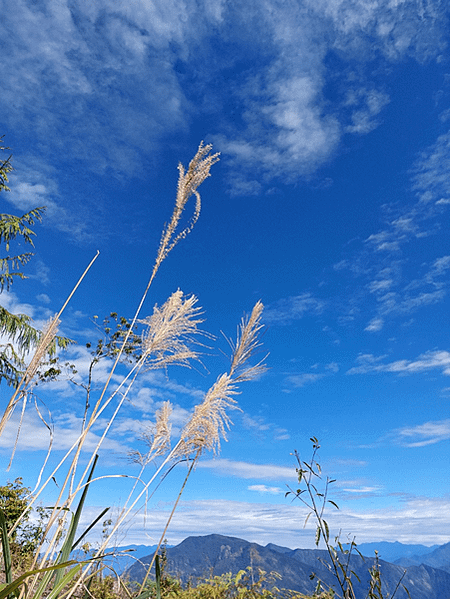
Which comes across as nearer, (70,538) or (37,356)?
(70,538)

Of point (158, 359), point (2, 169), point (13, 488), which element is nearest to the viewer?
point (158, 359)

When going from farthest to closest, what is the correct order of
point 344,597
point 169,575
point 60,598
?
point 169,575
point 344,597
point 60,598

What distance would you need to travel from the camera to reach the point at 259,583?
372cm

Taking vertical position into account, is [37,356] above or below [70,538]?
above

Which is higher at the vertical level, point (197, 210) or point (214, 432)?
point (197, 210)

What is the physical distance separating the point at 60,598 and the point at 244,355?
5.69 feet

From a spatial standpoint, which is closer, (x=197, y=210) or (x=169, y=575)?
(x=197, y=210)

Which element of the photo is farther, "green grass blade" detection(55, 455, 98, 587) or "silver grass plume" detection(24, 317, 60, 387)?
"silver grass plume" detection(24, 317, 60, 387)

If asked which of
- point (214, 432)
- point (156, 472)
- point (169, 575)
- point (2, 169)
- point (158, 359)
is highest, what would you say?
point (2, 169)

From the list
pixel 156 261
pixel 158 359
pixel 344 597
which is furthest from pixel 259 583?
pixel 156 261

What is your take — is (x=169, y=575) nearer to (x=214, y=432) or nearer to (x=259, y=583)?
(x=259, y=583)

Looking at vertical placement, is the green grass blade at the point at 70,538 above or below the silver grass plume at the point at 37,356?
below

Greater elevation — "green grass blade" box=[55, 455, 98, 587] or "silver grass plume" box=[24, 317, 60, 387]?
"silver grass plume" box=[24, 317, 60, 387]

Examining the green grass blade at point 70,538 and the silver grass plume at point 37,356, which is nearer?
the green grass blade at point 70,538
